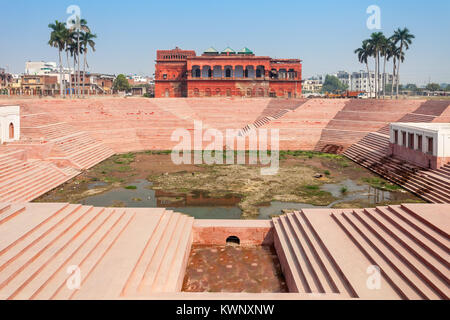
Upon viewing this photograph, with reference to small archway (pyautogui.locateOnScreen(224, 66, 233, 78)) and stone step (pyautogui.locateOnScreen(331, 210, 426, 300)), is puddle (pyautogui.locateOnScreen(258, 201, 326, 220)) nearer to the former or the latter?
stone step (pyautogui.locateOnScreen(331, 210, 426, 300))

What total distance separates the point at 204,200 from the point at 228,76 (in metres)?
41.8

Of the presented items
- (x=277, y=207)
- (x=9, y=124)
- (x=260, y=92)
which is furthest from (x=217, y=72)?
(x=277, y=207)

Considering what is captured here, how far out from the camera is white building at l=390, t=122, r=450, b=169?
1923cm

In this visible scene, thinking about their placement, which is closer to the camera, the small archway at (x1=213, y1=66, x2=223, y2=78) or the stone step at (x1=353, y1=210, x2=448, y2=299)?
the stone step at (x1=353, y1=210, x2=448, y2=299)

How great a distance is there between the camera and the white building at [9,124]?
76.4 feet

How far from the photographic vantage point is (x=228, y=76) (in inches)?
2259

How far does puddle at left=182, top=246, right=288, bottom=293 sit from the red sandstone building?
43344mm

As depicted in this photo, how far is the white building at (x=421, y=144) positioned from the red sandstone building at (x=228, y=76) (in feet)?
104

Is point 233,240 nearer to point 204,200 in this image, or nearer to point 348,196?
point 204,200

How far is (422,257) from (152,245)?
7.11 metres

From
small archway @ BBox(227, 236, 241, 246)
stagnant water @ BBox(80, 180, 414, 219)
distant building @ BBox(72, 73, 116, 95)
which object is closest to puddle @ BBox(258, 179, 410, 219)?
stagnant water @ BBox(80, 180, 414, 219)

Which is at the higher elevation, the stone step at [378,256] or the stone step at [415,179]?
the stone step at [415,179]

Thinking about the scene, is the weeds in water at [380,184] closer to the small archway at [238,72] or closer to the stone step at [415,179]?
the stone step at [415,179]

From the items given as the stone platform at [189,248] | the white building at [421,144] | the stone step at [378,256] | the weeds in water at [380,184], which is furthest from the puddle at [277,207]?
the white building at [421,144]
